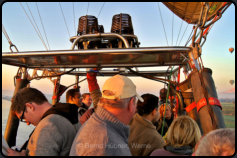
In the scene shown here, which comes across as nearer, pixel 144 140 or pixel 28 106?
pixel 28 106

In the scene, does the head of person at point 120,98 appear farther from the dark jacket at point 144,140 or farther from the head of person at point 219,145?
the dark jacket at point 144,140

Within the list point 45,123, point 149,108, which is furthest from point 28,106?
point 149,108

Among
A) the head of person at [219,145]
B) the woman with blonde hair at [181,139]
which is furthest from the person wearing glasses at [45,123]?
the head of person at [219,145]

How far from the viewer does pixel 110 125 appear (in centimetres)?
112

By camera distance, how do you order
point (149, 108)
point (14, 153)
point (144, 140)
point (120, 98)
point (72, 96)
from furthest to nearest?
1. point (72, 96)
2. point (149, 108)
3. point (144, 140)
4. point (14, 153)
5. point (120, 98)

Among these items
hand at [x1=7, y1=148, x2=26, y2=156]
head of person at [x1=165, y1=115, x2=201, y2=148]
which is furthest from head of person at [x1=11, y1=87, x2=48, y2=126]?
head of person at [x1=165, y1=115, x2=201, y2=148]

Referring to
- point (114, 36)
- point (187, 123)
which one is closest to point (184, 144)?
point (187, 123)

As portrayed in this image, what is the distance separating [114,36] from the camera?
2.25 m

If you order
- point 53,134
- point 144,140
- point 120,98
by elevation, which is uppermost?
point 120,98

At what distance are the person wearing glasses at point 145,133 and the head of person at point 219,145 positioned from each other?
93 centimetres

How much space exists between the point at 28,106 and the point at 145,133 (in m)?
1.05

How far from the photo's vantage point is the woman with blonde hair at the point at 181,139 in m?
1.43

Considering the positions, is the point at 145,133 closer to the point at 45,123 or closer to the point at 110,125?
the point at 110,125

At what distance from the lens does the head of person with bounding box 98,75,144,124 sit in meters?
1.21
